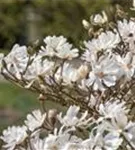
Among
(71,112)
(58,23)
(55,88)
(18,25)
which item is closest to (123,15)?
(55,88)

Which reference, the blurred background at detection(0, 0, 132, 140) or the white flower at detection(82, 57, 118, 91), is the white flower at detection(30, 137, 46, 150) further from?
the blurred background at detection(0, 0, 132, 140)

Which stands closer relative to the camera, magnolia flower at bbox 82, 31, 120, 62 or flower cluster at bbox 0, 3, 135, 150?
flower cluster at bbox 0, 3, 135, 150

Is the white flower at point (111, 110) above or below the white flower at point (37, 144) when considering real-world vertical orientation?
below

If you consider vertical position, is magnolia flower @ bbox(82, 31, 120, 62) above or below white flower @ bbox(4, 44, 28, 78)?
below

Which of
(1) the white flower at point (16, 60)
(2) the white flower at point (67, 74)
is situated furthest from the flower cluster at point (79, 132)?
(1) the white flower at point (16, 60)

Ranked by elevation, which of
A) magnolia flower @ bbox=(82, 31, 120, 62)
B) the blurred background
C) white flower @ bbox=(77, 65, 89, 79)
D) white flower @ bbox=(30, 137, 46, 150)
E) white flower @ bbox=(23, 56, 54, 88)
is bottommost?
white flower @ bbox=(30, 137, 46, 150)

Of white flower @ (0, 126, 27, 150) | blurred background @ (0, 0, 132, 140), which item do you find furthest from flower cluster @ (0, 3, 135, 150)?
blurred background @ (0, 0, 132, 140)

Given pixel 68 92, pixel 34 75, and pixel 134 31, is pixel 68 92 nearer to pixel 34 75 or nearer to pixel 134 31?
pixel 34 75

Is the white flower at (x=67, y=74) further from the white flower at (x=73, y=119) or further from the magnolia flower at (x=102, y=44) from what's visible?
the white flower at (x=73, y=119)
